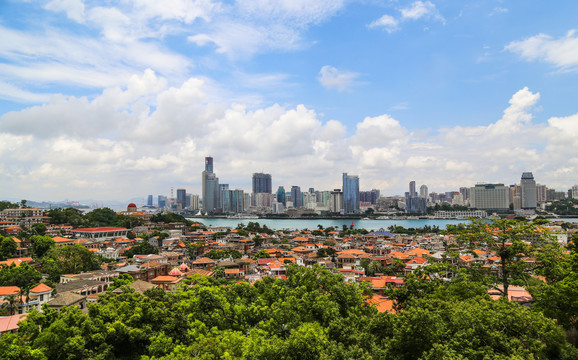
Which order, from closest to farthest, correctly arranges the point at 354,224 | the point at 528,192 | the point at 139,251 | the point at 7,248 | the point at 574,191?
the point at 7,248, the point at 139,251, the point at 354,224, the point at 528,192, the point at 574,191

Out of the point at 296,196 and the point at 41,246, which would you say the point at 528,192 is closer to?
the point at 296,196

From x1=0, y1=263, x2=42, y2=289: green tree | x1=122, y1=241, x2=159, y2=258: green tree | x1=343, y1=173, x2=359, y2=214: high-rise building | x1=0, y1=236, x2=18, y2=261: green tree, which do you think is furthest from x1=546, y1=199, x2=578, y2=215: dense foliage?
x1=0, y1=236, x2=18, y2=261: green tree

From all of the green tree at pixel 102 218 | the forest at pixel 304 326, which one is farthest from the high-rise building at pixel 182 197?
the forest at pixel 304 326

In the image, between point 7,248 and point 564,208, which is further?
point 564,208

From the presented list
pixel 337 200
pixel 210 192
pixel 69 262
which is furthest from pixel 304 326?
pixel 210 192

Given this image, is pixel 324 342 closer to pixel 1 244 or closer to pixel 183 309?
pixel 183 309
